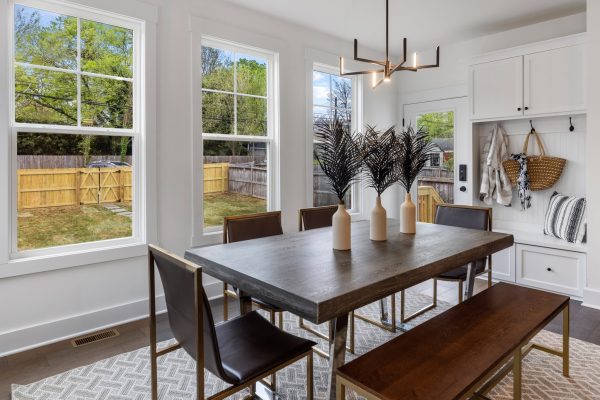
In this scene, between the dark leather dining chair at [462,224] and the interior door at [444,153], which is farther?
the interior door at [444,153]

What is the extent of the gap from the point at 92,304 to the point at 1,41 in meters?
1.91

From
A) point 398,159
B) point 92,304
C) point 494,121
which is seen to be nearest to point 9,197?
point 92,304

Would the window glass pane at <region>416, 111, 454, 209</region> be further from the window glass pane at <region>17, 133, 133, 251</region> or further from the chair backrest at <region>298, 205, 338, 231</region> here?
the window glass pane at <region>17, 133, 133, 251</region>

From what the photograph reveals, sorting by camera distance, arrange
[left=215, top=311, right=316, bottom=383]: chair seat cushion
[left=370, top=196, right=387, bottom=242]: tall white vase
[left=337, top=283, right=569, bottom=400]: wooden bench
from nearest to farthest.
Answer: [left=337, top=283, right=569, bottom=400]: wooden bench < [left=215, top=311, right=316, bottom=383]: chair seat cushion < [left=370, top=196, right=387, bottom=242]: tall white vase

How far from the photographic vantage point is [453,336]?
1812 millimetres

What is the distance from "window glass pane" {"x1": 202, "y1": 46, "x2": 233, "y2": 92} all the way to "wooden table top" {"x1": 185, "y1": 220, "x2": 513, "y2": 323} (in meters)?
1.80

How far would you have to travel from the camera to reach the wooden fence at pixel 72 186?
2.70 metres

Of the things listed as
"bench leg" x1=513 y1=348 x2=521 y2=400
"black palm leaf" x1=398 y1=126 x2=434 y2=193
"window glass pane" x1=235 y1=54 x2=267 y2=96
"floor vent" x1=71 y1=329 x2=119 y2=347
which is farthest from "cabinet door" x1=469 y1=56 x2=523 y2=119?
"floor vent" x1=71 y1=329 x2=119 y2=347

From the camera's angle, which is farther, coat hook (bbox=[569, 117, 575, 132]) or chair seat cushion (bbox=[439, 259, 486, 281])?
coat hook (bbox=[569, 117, 575, 132])

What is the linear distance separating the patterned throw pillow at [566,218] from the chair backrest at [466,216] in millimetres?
1281

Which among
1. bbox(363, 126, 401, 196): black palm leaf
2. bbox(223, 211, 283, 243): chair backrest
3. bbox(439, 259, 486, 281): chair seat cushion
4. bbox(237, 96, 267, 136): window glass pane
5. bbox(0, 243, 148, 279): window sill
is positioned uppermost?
bbox(237, 96, 267, 136): window glass pane

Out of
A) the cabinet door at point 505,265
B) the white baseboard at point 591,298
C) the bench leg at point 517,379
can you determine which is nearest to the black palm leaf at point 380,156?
the bench leg at point 517,379

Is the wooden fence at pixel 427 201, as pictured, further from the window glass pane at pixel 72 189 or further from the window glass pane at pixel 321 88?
the window glass pane at pixel 72 189

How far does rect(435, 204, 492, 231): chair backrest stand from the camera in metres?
3.02
